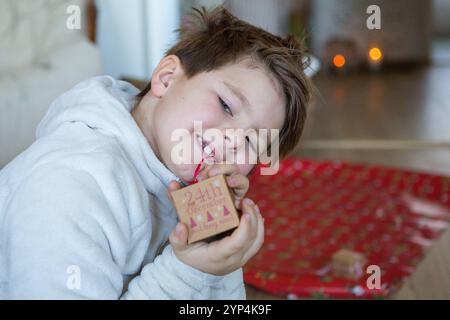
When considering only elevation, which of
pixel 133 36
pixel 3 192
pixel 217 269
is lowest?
pixel 217 269

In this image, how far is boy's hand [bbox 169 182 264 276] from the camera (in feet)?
2.72

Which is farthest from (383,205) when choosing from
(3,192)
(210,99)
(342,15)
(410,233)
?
(342,15)

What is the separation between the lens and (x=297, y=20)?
Answer: 4531 millimetres

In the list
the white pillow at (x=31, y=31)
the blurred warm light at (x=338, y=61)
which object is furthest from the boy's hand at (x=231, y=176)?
the blurred warm light at (x=338, y=61)

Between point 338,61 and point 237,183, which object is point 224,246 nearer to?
point 237,183

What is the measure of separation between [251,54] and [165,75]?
14 cm

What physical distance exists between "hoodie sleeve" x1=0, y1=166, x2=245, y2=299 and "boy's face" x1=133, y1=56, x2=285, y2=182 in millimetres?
149

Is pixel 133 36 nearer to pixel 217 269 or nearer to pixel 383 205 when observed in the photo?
pixel 383 205

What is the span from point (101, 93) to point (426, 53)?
13.1 feet

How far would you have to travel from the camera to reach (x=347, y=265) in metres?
1.54

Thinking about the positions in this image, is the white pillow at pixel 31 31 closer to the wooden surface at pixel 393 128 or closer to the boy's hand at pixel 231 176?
the wooden surface at pixel 393 128

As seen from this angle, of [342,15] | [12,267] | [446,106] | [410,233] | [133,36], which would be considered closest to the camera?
[12,267]

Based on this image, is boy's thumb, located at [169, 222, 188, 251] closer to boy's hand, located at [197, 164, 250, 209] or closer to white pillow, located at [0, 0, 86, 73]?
boy's hand, located at [197, 164, 250, 209]

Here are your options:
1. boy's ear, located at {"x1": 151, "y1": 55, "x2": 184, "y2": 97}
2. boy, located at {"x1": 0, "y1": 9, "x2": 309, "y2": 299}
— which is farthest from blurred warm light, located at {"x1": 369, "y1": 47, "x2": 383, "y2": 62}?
boy's ear, located at {"x1": 151, "y1": 55, "x2": 184, "y2": 97}
